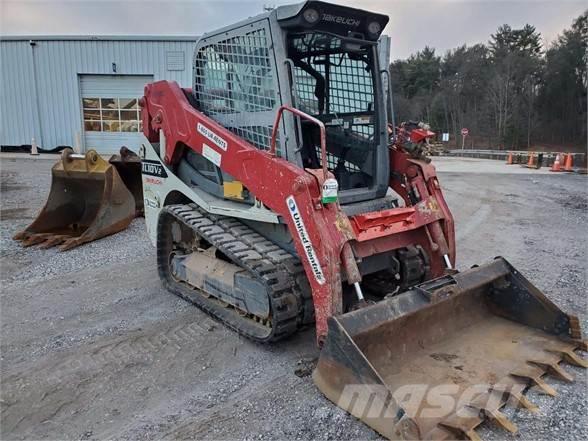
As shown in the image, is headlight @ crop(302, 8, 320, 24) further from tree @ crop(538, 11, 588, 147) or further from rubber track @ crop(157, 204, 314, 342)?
tree @ crop(538, 11, 588, 147)

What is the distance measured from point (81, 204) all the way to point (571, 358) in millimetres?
6515

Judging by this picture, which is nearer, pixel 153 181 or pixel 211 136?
pixel 211 136

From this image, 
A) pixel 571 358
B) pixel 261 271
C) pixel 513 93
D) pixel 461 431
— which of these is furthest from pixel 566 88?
pixel 461 431

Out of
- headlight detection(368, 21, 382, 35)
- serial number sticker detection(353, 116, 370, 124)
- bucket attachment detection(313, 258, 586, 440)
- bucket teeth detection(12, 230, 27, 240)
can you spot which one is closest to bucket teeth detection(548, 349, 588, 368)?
bucket attachment detection(313, 258, 586, 440)

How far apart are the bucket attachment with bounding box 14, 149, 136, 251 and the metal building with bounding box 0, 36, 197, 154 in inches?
486

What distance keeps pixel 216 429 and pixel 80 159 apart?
5397 mm

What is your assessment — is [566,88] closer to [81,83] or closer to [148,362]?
[81,83]

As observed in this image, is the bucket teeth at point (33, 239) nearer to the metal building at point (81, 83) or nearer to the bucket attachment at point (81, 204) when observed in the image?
the bucket attachment at point (81, 204)

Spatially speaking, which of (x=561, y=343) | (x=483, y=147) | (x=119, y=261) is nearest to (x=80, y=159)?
(x=119, y=261)

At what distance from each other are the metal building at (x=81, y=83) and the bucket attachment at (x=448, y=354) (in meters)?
16.9

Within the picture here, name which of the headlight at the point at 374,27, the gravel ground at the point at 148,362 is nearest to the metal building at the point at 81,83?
the gravel ground at the point at 148,362

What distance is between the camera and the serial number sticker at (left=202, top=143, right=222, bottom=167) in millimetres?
4094

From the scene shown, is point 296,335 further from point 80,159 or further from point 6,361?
point 80,159

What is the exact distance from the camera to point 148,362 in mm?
3477
